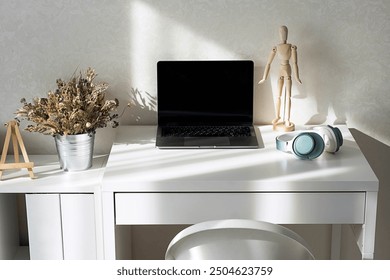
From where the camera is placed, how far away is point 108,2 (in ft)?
7.88

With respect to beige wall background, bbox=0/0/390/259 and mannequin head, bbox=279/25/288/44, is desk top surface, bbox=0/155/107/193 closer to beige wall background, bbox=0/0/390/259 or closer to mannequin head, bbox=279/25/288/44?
beige wall background, bbox=0/0/390/259

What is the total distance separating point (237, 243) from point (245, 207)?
611mm

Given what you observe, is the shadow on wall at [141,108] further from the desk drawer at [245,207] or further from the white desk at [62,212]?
the desk drawer at [245,207]

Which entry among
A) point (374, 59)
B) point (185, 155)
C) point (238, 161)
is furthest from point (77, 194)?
point (374, 59)

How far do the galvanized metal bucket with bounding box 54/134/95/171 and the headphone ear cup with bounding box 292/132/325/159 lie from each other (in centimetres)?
65

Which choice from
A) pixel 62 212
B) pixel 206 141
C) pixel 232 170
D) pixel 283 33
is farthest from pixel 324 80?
pixel 62 212

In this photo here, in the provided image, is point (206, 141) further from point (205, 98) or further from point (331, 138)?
point (331, 138)

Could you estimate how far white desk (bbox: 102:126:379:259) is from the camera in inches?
78.0

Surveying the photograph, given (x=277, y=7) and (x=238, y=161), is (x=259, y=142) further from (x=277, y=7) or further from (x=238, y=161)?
(x=277, y=7)

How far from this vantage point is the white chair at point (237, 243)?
1.38 metres

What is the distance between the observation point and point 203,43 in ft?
8.00

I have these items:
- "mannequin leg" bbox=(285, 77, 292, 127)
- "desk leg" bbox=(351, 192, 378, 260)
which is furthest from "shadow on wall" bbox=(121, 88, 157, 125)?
"desk leg" bbox=(351, 192, 378, 260)

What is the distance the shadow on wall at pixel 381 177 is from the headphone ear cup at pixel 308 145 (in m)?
0.45
